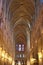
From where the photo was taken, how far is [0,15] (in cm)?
2228

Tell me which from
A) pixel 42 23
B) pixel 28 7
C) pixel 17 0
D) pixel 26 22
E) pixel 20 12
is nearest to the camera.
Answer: pixel 42 23

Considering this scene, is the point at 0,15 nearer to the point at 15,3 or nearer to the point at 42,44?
the point at 42,44

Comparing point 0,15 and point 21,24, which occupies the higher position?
point 0,15

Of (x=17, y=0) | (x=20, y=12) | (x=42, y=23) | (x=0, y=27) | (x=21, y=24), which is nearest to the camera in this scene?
(x=42, y=23)

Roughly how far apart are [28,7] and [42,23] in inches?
604

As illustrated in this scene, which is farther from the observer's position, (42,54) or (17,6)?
(17,6)

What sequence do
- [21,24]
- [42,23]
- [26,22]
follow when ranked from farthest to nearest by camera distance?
[21,24] < [26,22] < [42,23]

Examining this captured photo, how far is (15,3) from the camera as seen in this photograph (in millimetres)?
34062

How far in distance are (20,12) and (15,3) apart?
572 centimetres

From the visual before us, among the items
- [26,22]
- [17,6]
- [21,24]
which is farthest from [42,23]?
[21,24]

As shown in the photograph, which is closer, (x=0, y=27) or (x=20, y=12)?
(x=0, y=27)

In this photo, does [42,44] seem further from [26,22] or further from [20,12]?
[26,22]

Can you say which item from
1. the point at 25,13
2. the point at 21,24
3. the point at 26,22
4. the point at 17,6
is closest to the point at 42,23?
the point at 17,6

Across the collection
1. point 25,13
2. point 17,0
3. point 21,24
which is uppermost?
point 17,0
